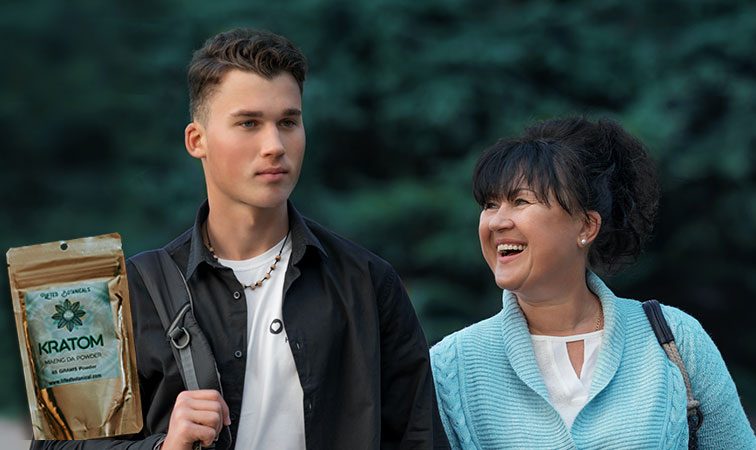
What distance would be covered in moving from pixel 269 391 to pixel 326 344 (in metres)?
0.16

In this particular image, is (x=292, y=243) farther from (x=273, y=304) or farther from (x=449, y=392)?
(x=449, y=392)

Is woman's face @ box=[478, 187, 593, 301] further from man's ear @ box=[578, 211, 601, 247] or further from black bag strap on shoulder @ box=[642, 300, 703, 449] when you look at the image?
black bag strap on shoulder @ box=[642, 300, 703, 449]

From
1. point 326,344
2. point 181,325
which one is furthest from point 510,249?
point 181,325

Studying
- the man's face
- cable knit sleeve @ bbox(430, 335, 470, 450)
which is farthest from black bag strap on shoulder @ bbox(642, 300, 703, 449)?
the man's face

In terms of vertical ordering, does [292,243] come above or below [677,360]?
above

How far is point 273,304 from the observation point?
109 inches

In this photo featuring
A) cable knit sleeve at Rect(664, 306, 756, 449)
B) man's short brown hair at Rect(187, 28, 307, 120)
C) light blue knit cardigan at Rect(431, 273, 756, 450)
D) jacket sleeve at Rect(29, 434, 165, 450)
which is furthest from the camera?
cable knit sleeve at Rect(664, 306, 756, 449)

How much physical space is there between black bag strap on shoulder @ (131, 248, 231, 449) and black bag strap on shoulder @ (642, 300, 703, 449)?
1320 mm

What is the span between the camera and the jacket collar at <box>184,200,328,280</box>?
2.78m

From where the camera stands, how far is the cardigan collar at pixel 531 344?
10.9 ft

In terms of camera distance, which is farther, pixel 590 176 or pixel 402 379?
pixel 590 176

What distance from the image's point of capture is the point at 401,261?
963 cm

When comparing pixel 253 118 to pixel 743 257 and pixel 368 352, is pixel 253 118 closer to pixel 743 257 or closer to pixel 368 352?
pixel 368 352

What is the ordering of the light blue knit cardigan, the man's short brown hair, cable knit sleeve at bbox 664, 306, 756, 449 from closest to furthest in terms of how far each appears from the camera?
the man's short brown hair → the light blue knit cardigan → cable knit sleeve at bbox 664, 306, 756, 449
